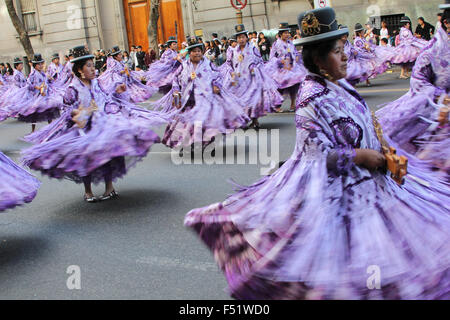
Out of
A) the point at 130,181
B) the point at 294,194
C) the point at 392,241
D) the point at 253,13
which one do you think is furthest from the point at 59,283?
the point at 253,13

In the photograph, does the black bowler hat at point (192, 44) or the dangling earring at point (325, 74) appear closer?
the dangling earring at point (325, 74)

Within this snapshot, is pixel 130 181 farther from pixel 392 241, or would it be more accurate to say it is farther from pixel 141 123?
pixel 392 241

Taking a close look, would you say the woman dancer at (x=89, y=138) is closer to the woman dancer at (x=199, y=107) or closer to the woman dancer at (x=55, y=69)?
the woman dancer at (x=199, y=107)

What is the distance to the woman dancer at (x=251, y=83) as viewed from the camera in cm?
1130

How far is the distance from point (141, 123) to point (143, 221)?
1214 mm

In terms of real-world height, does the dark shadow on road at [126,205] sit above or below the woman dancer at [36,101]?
below

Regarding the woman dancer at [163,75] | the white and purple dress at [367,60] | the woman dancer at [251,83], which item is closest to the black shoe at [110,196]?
the woman dancer at [251,83]

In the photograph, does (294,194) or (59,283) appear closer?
(294,194)

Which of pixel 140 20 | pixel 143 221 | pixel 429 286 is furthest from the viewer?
pixel 140 20

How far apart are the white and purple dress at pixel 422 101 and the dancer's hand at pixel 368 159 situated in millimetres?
2091

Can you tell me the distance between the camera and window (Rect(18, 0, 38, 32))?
3258cm

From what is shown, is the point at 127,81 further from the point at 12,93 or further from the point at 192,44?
the point at 192,44

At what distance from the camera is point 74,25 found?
30.3 meters

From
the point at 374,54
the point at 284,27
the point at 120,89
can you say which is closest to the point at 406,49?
the point at 374,54
